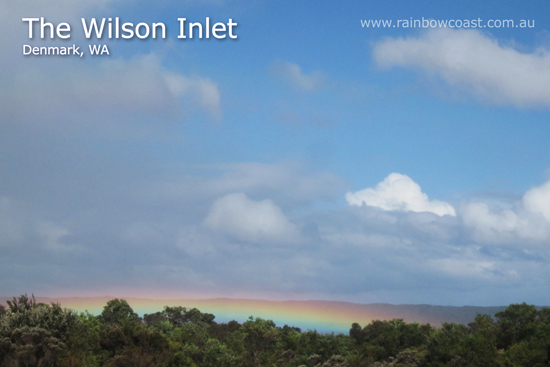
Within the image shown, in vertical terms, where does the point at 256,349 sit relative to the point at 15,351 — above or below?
below

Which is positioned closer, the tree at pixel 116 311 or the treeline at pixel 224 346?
the treeline at pixel 224 346

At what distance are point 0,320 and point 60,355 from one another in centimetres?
579

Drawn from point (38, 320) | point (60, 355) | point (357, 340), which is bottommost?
point (357, 340)

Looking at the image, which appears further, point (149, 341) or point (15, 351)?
point (149, 341)

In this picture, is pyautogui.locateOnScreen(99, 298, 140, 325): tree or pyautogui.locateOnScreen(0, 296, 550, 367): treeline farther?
pyautogui.locateOnScreen(99, 298, 140, 325): tree

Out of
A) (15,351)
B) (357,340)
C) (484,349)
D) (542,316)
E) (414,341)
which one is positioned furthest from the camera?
(357,340)

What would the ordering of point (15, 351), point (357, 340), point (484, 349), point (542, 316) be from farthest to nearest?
point (357, 340) → point (542, 316) → point (484, 349) → point (15, 351)

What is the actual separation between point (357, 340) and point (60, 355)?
50599 mm

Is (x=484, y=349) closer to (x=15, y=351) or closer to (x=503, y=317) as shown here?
(x=503, y=317)

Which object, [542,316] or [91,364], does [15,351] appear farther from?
[542,316]

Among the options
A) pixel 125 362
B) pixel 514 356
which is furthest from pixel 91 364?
pixel 514 356

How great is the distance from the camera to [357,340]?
72.6m

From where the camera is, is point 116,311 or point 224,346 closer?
point 224,346

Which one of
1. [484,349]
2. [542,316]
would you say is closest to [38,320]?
[484,349]
